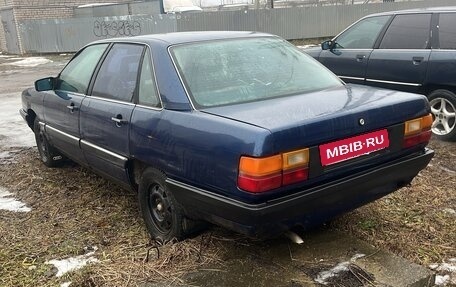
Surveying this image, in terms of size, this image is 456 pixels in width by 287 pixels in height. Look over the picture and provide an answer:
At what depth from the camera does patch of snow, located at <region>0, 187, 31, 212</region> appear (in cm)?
435

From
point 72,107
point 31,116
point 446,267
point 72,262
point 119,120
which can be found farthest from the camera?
point 31,116

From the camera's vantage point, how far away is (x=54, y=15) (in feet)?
83.8

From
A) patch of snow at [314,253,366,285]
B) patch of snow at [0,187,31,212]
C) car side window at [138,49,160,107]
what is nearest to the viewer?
patch of snow at [314,253,366,285]

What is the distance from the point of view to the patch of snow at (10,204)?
4.35 m

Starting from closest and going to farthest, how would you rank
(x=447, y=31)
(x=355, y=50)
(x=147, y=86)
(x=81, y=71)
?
(x=147, y=86)
(x=81, y=71)
(x=447, y=31)
(x=355, y=50)

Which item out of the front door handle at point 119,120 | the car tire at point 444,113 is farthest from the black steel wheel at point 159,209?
the car tire at point 444,113

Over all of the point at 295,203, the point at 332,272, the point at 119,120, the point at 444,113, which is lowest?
the point at 332,272

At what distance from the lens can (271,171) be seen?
2.50 m

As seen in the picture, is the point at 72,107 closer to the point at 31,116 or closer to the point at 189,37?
the point at 189,37

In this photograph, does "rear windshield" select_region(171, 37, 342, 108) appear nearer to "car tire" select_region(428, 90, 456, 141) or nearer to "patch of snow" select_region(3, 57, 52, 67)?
"car tire" select_region(428, 90, 456, 141)

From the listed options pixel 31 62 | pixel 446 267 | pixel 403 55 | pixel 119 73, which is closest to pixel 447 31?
pixel 403 55

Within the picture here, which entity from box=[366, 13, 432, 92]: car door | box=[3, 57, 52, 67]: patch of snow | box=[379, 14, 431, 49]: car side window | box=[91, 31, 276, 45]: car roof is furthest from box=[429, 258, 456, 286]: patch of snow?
box=[3, 57, 52, 67]: patch of snow

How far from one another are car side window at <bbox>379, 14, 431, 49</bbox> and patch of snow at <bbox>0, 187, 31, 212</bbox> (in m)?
4.72

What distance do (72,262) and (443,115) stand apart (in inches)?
180
